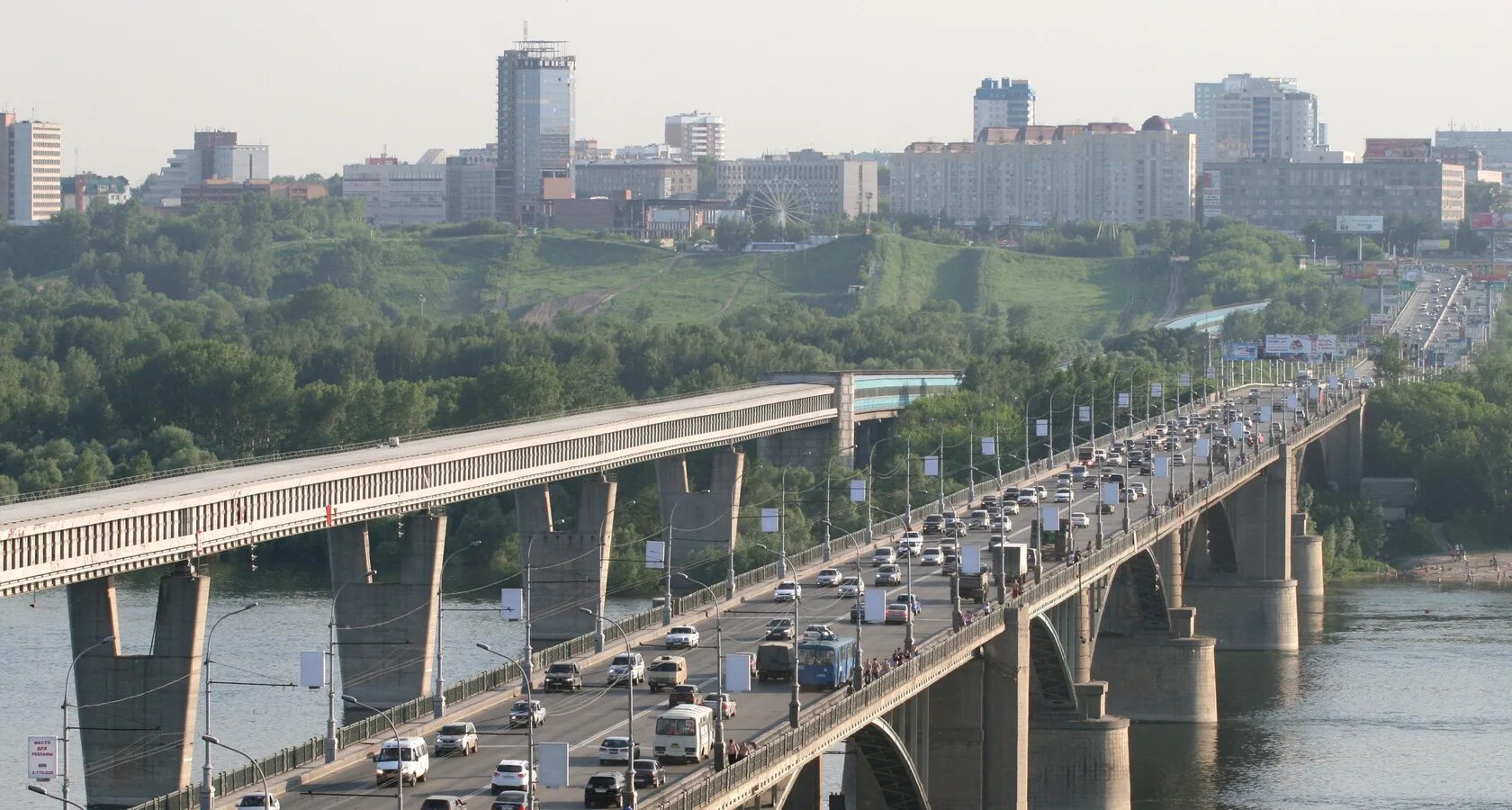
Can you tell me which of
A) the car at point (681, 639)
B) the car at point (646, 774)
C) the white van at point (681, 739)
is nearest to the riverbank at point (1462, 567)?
the car at point (681, 639)

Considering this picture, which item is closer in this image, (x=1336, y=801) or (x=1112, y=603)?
(x=1336, y=801)

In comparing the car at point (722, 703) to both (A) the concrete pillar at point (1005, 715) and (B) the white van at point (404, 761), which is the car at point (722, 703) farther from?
(A) the concrete pillar at point (1005, 715)

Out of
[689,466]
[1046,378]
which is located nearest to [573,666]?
[689,466]

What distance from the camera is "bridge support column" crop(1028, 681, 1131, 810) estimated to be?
101 metres

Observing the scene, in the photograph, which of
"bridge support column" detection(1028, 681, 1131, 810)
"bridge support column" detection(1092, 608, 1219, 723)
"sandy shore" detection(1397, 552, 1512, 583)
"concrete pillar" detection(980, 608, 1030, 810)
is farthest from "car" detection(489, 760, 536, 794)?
"sandy shore" detection(1397, 552, 1512, 583)

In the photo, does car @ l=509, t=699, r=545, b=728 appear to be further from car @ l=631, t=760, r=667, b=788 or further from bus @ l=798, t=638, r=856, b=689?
bus @ l=798, t=638, r=856, b=689

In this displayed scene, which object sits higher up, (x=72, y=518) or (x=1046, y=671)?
(x=72, y=518)

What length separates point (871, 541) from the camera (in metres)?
118

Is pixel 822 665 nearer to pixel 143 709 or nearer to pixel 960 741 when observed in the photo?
pixel 960 741

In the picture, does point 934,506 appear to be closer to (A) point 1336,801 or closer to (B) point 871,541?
(B) point 871,541

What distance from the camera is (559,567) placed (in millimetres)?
122812

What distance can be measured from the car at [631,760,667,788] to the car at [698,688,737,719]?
424 cm

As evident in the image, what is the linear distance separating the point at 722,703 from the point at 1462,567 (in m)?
116

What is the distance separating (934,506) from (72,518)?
57679 millimetres
